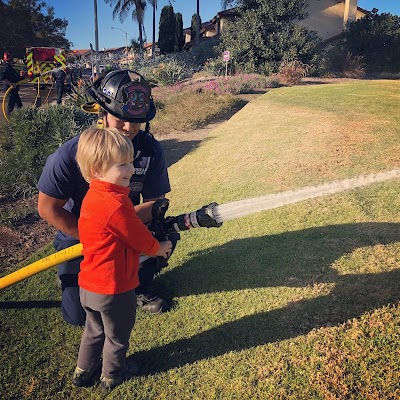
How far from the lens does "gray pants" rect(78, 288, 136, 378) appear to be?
2.35 m

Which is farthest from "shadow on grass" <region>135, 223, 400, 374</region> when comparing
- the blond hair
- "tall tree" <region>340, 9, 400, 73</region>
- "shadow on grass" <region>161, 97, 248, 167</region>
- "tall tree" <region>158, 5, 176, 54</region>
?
"tall tree" <region>158, 5, 176, 54</region>

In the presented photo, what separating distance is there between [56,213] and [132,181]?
0.70 m

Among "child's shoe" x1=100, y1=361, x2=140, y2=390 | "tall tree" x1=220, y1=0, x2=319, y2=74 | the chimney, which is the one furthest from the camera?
the chimney

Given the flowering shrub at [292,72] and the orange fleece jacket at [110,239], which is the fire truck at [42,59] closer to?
the flowering shrub at [292,72]

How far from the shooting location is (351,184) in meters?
4.79

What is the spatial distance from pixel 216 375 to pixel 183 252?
1809 millimetres

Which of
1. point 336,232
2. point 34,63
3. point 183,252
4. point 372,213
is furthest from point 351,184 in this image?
point 34,63

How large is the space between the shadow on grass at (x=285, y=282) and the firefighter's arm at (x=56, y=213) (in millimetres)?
1193

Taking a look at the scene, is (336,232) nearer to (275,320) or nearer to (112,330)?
(275,320)

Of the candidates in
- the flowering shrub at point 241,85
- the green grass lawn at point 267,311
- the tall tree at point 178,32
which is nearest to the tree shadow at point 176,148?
the green grass lawn at point 267,311

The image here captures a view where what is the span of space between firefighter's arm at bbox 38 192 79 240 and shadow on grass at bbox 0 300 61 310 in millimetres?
1165

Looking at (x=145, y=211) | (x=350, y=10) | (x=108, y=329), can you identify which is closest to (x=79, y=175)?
(x=145, y=211)

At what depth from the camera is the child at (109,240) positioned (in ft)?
7.16

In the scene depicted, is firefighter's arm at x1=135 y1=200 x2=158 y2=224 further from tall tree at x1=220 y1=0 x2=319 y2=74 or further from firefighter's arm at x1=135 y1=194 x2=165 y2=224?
tall tree at x1=220 y1=0 x2=319 y2=74
